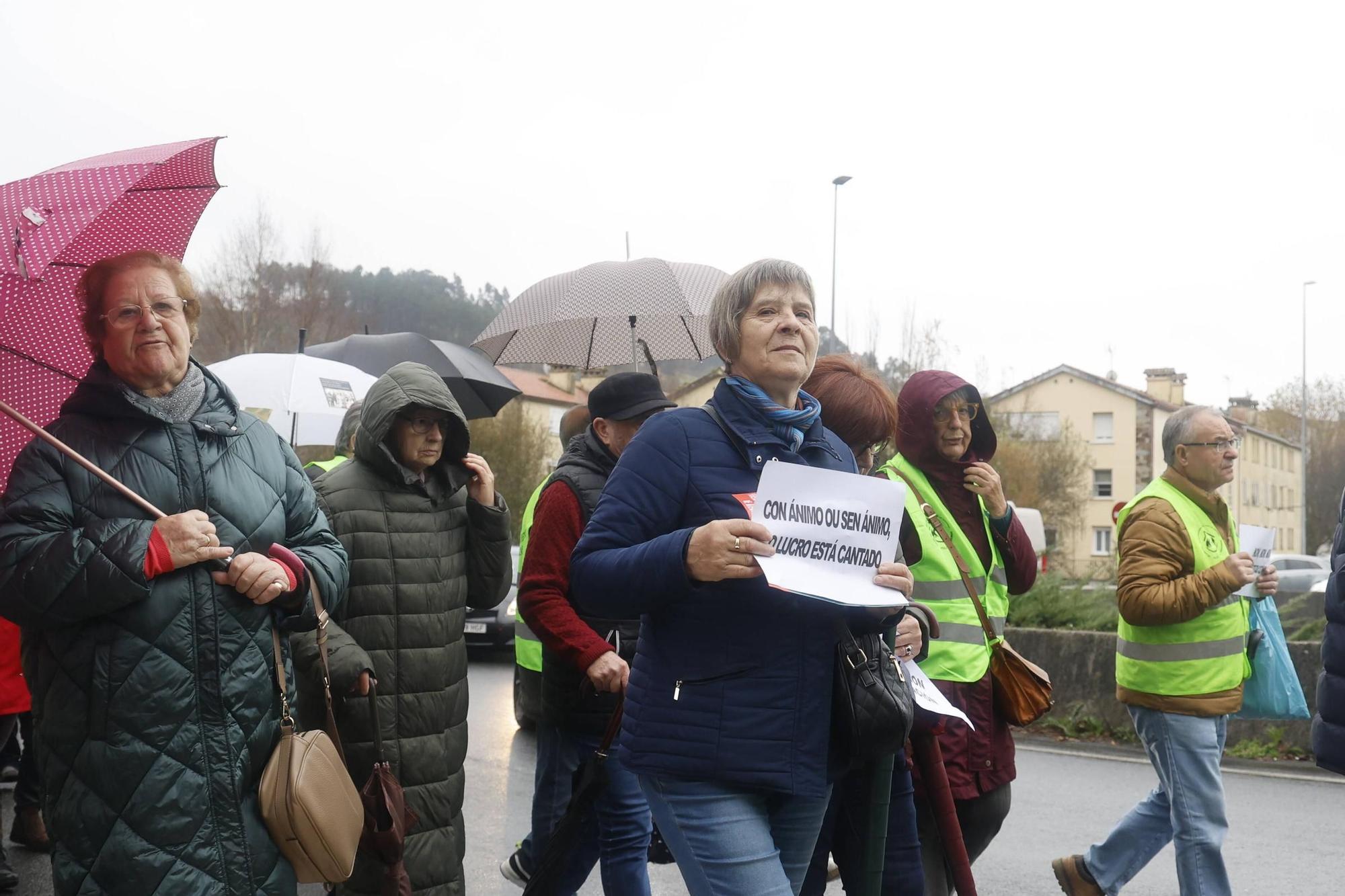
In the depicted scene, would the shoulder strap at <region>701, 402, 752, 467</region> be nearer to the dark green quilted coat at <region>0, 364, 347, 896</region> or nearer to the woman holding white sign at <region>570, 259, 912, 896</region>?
the woman holding white sign at <region>570, 259, 912, 896</region>

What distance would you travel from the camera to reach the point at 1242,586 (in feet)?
16.1

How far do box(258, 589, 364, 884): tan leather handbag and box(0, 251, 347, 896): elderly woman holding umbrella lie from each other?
0.04 meters

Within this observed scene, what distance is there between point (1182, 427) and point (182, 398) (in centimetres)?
395

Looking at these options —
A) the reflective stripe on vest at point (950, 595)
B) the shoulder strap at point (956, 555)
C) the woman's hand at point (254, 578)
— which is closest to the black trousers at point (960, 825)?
the reflective stripe on vest at point (950, 595)

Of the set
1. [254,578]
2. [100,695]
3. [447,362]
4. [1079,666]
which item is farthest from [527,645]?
[1079,666]

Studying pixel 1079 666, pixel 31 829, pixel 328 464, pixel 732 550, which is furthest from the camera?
pixel 1079 666

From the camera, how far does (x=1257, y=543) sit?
5254 mm

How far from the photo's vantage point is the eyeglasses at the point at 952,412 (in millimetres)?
4242

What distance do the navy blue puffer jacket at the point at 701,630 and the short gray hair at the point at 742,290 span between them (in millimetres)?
274

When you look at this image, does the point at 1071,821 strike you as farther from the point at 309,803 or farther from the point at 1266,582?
the point at 309,803

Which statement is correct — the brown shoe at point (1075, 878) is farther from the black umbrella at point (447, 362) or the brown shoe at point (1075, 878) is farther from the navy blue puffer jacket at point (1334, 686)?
the black umbrella at point (447, 362)

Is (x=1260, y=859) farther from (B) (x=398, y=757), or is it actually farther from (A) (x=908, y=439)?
(B) (x=398, y=757)

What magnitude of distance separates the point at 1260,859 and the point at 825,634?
15.5 ft

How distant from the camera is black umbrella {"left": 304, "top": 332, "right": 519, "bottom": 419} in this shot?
28.4ft
